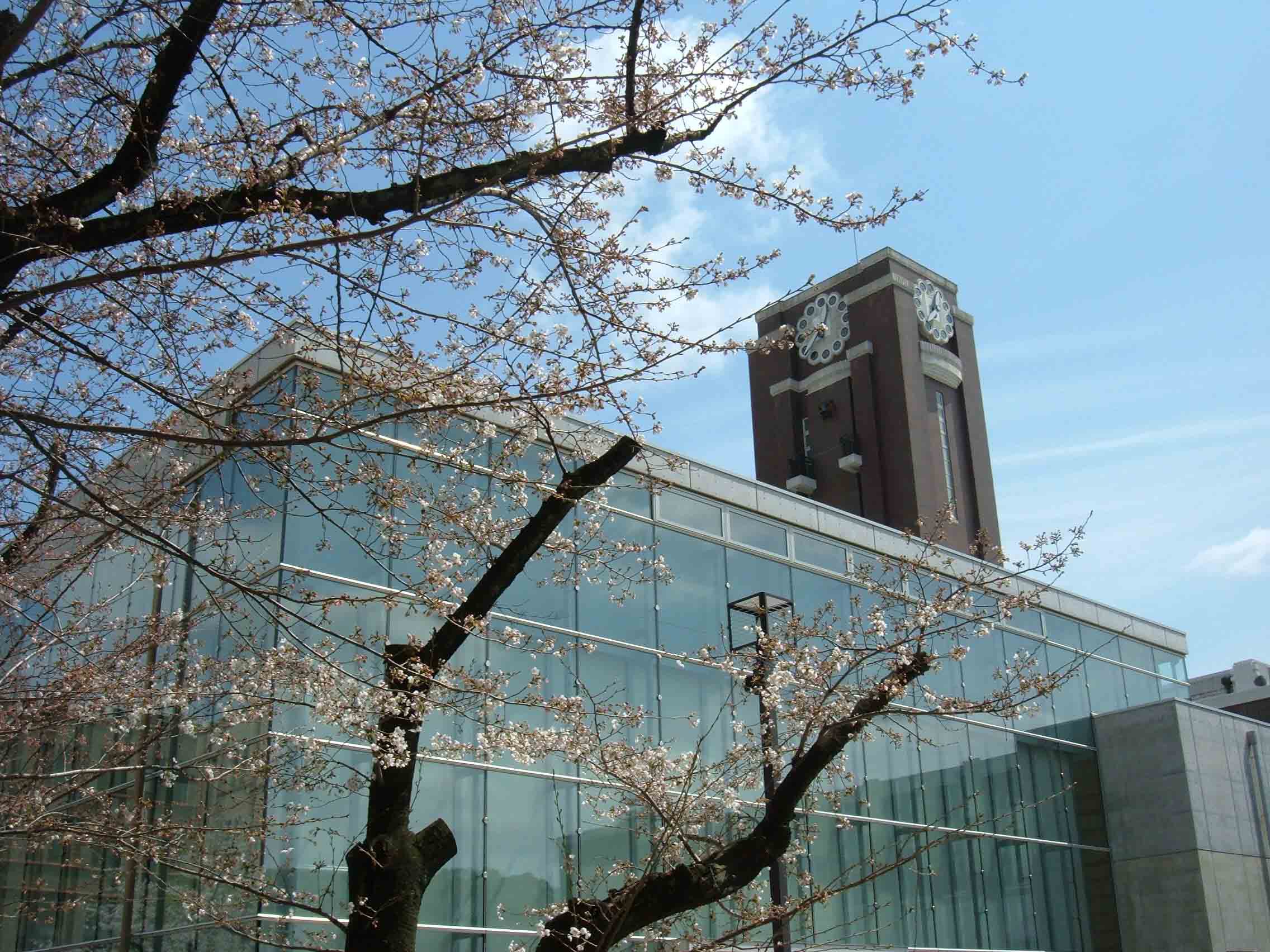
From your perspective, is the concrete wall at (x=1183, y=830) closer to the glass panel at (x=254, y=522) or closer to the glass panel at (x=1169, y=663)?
the glass panel at (x=1169, y=663)

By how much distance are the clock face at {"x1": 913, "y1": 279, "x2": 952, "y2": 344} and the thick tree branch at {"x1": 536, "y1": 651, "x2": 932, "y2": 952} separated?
33.5m

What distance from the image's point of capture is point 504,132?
7512 millimetres

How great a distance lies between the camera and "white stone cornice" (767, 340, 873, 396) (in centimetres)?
3928

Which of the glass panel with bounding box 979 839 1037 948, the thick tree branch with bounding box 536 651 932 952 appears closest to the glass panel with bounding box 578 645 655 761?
the glass panel with bounding box 979 839 1037 948

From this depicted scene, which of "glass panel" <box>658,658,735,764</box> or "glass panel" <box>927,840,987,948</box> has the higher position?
"glass panel" <box>658,658,735,764</box>

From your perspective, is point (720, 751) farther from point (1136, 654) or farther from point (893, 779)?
point (1136, 654)

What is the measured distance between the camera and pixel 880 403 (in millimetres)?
39000

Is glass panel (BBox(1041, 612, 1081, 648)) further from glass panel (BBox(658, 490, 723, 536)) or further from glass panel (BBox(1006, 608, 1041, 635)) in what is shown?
glass panel (BBox(658, 490, 723, 536))

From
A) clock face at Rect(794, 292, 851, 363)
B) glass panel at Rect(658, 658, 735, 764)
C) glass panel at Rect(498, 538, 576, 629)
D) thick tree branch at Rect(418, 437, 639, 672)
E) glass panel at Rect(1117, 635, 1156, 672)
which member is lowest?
thick tree branch at Rect(418, 437, 639, 672)

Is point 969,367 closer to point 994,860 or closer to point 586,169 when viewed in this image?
point 994,860

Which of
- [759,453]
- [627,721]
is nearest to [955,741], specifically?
[627,721]

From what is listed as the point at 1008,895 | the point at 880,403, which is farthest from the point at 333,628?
the point at 880,403

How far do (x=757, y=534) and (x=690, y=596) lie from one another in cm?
198

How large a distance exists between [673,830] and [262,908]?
6.47 meters
